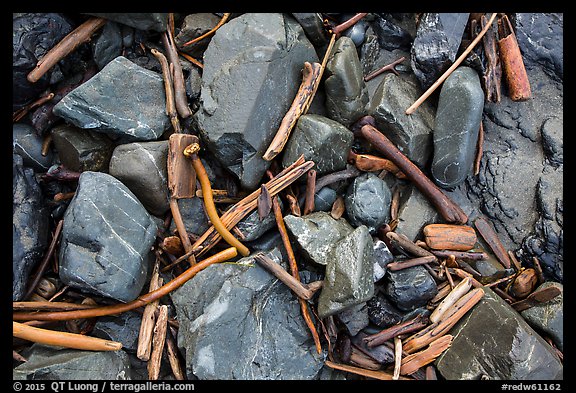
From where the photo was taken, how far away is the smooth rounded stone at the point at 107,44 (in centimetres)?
325

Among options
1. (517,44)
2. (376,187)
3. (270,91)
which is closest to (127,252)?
(270,91)

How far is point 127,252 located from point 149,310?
45 centimetres

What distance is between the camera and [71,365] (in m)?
2.86

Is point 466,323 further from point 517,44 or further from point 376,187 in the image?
point 517,44

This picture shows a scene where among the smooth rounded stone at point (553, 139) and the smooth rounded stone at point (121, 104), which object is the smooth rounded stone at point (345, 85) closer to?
the smooth rounded stone at point (121, 104)

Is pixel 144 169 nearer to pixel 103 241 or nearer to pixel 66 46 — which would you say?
pixel 103 241

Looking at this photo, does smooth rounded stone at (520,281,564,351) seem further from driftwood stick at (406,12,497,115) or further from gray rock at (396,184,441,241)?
driftwood stick at (406,12,497,115)

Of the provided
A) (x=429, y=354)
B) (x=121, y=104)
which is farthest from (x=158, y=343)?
(x=429, y=354)

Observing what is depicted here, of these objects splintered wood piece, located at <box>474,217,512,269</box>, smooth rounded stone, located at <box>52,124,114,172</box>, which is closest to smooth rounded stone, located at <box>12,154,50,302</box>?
smooth rounded stone, located at <box>52,124,114,172</box>

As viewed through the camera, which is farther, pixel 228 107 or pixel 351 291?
pixel 228 107

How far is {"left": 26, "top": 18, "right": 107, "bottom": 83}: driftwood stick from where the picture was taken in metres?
3.09

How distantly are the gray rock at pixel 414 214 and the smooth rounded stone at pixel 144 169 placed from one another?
5.55 feet

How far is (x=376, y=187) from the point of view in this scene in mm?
3256

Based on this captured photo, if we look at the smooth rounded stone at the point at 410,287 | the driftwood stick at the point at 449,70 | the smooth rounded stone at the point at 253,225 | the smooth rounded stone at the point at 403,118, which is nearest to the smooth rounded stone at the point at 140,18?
the smooth rounded stone at the point at 253,225
